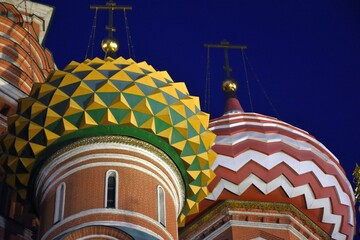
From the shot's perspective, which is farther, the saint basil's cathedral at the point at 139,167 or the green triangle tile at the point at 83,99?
the green triangle tile at the point at 83,99

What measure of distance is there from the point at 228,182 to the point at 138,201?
18.3 feet

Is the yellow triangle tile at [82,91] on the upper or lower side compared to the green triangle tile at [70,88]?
lower

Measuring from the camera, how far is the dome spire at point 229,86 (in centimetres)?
2862

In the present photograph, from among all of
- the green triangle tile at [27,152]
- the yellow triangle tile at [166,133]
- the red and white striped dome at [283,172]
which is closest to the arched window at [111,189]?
the yellow triangle tile at [166,133]

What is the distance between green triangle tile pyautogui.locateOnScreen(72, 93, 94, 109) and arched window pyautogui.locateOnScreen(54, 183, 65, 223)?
1.76m

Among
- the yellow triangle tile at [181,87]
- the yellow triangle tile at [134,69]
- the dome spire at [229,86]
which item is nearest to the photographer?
the yellow triangle tile at [134,69]

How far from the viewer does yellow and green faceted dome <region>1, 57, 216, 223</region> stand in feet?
66.6

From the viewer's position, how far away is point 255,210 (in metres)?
24.5

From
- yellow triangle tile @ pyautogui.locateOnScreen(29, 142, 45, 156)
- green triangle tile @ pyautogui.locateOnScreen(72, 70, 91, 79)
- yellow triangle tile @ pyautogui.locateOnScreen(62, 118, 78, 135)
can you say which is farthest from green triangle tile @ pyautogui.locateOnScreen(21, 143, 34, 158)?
green triangle tile @ pyautogui.locateOnScreen(72, 70, 91, 79)

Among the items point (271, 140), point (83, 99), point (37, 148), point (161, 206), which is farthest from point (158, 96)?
point (271, 140)

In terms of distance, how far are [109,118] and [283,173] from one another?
640 cm

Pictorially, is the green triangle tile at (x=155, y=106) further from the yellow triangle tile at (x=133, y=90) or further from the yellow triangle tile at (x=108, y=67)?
the yellow triangle tile at (x=108, y=67)

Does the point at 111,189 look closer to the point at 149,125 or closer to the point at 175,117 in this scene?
the point at 149,125

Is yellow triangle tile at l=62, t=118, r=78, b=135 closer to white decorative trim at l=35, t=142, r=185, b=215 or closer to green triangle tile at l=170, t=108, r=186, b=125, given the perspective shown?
white decorative trim at l=35, t=142, r=185, b=215
